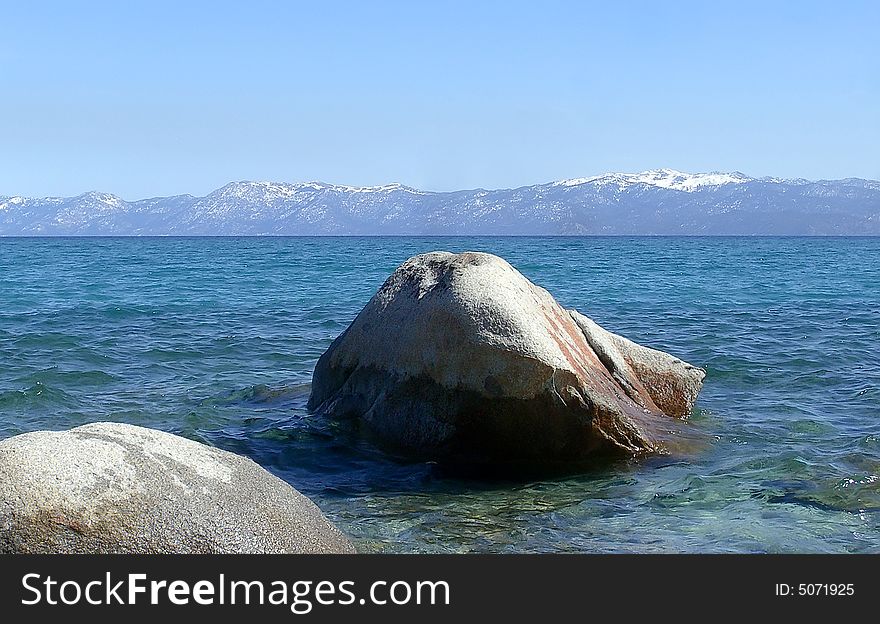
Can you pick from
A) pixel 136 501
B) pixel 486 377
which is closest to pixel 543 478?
pixel 486 377

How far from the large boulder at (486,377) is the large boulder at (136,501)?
3282 mm

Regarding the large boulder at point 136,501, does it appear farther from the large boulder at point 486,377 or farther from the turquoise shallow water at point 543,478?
A: the large boulder at point 486,377

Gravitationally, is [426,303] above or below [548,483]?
above

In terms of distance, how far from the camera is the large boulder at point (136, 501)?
4.93 meters

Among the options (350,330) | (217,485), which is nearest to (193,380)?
(350,330)

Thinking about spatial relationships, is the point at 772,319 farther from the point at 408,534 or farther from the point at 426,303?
the point at 408,534

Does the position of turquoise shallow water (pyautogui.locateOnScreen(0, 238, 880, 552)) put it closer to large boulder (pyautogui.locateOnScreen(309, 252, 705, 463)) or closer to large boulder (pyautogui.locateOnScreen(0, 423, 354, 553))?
large boulder (pyautogui.locateOnScreen(309, 252, 705, 463))

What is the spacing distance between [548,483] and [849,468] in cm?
279

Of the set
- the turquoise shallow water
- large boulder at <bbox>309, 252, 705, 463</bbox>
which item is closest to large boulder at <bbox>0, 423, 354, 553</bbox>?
the turquoise shallow water

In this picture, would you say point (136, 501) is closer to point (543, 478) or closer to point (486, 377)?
point (486, 377)

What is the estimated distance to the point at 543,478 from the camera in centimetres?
860

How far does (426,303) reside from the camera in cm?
934

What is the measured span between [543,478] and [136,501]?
14.3 ft

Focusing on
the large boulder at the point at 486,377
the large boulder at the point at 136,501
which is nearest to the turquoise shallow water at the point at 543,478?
the large boulder at the point at 486,377
